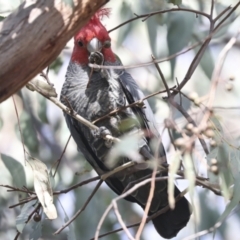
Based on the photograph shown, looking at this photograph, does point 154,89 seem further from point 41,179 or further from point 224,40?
point 41,179

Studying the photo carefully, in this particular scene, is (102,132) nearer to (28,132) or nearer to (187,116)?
(187,116)

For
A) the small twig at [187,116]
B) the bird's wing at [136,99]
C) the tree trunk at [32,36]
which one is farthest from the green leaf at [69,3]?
the bird's wing at [136,99]

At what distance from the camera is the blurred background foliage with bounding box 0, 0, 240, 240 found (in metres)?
2.13

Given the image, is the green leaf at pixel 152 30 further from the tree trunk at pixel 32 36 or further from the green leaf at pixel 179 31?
the tree trunk at pixel 32 36

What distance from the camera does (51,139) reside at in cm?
348

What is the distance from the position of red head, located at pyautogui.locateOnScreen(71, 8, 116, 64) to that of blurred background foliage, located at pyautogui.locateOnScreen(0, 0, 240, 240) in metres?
0.15

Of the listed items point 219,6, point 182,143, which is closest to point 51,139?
point 219,6

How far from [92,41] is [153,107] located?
50cm

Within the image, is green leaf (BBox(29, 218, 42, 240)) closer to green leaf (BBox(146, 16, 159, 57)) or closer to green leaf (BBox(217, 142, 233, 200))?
green leaf (BBox(217, 142, 233, 200))

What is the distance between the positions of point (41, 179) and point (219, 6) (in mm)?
1064

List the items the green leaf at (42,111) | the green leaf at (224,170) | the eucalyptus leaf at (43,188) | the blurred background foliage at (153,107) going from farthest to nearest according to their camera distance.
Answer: the green leaf at (42,111), the blurred background foliage at (153,107), the eucalyptus leaf at (43,188), the green leaf at (224,170)

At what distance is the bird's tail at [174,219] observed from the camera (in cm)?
229

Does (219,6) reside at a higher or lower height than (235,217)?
higher

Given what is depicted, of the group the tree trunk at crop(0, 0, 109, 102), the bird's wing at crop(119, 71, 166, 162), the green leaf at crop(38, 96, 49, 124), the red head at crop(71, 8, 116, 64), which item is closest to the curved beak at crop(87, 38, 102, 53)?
the red head at crop(71, 8, 116, 64)
